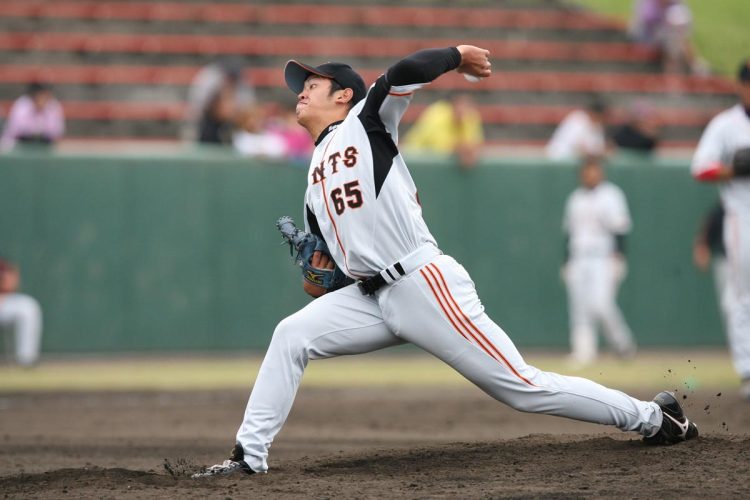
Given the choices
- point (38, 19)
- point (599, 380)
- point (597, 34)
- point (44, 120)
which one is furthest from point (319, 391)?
point (597, 34)

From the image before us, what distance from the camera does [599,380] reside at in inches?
461

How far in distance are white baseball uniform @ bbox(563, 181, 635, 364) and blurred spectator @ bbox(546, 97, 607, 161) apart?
1.25 m

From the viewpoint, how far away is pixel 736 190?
369 inches

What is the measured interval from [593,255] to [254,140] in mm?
4323

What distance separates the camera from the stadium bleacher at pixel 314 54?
1728 centimetres

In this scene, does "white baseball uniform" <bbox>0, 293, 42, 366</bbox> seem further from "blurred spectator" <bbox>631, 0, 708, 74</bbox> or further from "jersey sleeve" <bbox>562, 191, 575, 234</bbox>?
"blurred spectator" <bbox>631, 0, 708, 74</bbox>

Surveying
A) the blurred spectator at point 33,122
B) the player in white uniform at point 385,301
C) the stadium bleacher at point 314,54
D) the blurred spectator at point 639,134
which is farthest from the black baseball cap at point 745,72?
the stadium bleacher at point 314,54

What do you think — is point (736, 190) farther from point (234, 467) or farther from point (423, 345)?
point (234, 467)

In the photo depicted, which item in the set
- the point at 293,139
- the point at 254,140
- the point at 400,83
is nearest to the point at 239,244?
the point at 254,140

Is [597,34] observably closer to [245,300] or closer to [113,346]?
[245,300]

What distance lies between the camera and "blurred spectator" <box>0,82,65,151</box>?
46.0 ft

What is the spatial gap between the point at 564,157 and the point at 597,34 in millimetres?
5995

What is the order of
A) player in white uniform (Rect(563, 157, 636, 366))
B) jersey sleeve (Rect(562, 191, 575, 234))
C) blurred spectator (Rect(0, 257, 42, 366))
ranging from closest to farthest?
blurred spectator (Rect(0, 257, 42, 366)), player in white uniform (Rect(563, 157, 636, 366)), jersey sleeve (Rect(562, 191, 575, 234))

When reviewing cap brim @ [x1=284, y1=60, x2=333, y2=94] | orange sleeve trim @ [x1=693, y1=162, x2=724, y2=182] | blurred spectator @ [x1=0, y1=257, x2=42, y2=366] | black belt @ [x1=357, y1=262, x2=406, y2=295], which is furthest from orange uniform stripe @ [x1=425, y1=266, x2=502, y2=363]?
blurred spectator @ [x1=0, y1=257, x2=42, y2=366]
